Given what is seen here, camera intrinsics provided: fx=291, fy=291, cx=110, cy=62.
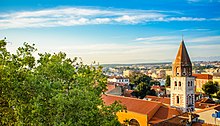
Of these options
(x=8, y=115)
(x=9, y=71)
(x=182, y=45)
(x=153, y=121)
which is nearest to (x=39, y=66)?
(x=9, y=71)

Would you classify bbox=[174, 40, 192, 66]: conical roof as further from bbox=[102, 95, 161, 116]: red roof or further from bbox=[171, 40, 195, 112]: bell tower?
bbox=[102, 95, 161, 116]: red roof

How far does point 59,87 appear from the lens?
1435 centimetres

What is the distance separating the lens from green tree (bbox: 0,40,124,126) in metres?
13.3

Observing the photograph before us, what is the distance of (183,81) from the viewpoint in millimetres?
43656

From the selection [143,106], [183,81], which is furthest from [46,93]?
[183,81]

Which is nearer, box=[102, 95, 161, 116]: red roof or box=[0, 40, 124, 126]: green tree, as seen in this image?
box=[0, 40, 124, 126]: green tree

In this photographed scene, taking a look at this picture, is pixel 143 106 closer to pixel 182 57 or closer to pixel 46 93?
pixel 182 57

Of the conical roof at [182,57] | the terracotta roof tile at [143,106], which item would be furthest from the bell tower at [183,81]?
the terracotta roof tile at [143,106]

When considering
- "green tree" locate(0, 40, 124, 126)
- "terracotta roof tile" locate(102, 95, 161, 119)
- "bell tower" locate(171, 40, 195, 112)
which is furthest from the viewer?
"bell tower" locate(171, 40, 195, 112)

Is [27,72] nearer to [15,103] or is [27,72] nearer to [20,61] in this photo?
[20,61]

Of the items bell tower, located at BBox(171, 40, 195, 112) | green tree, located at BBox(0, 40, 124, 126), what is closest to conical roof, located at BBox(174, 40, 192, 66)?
bell tower, located at BBox(171, 40, 195, 112)

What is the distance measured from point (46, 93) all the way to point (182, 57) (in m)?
33.4

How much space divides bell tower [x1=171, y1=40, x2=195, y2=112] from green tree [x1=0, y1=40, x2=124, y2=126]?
97.6 ft

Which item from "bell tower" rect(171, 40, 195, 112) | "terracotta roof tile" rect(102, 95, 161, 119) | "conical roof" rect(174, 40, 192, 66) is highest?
"conical roof" rect(174, 40, 192, 66)
